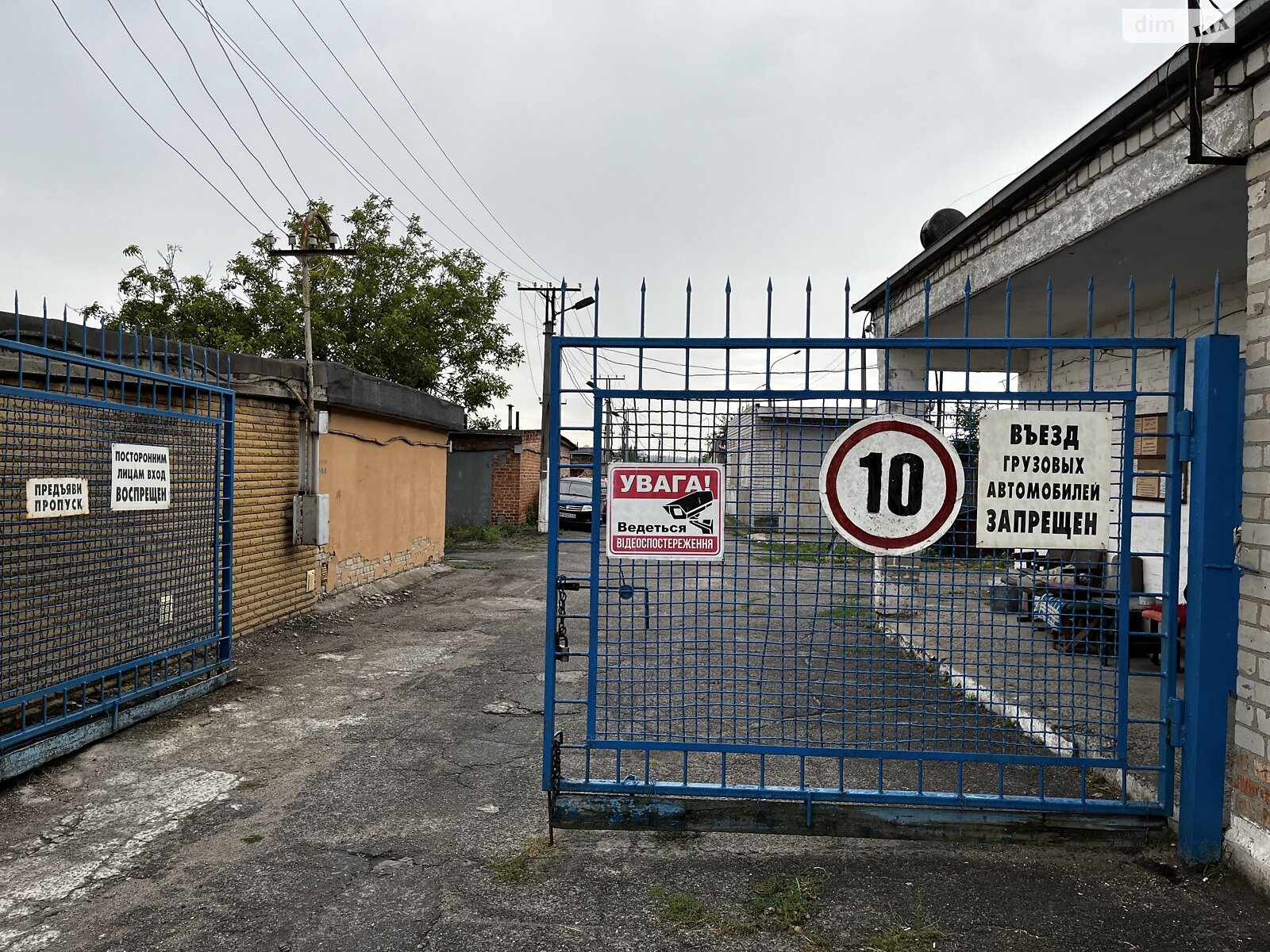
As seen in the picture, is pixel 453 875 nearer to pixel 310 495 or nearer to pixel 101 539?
pixel 101 539

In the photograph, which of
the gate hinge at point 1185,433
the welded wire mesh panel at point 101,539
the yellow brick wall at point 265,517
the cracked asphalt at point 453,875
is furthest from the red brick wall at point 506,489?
the gate hinge at point 1185,433

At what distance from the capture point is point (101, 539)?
5734 millimetres

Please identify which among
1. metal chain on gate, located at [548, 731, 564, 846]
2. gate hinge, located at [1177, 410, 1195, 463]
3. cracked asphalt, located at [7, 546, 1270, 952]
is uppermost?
gate hinge, located at [1177, 410, 1195, 463]

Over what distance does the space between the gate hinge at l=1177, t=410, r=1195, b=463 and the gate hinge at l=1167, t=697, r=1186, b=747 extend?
1.02 metres

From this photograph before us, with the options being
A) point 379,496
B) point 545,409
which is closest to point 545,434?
point 545,409

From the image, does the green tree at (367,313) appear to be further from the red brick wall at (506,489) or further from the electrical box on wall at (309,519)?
the electrical box on wall at (309,519)

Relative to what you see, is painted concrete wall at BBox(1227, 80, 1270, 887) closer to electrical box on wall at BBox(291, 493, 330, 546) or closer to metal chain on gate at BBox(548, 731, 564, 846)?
metal chain on gate at BBox(548, 731, 564, 846)

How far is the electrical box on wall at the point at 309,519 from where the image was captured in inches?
364

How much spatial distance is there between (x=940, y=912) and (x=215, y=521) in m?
5.96

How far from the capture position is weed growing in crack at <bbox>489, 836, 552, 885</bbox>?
369cm

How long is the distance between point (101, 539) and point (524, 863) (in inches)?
149

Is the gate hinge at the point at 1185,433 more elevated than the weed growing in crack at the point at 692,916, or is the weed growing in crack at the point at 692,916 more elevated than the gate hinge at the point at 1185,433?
the gate hinge at the point at 1185,433

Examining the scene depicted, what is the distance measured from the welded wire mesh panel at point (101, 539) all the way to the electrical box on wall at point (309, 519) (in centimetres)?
183

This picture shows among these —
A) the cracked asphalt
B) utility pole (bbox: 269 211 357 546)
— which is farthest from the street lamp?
the cracked asphalt
